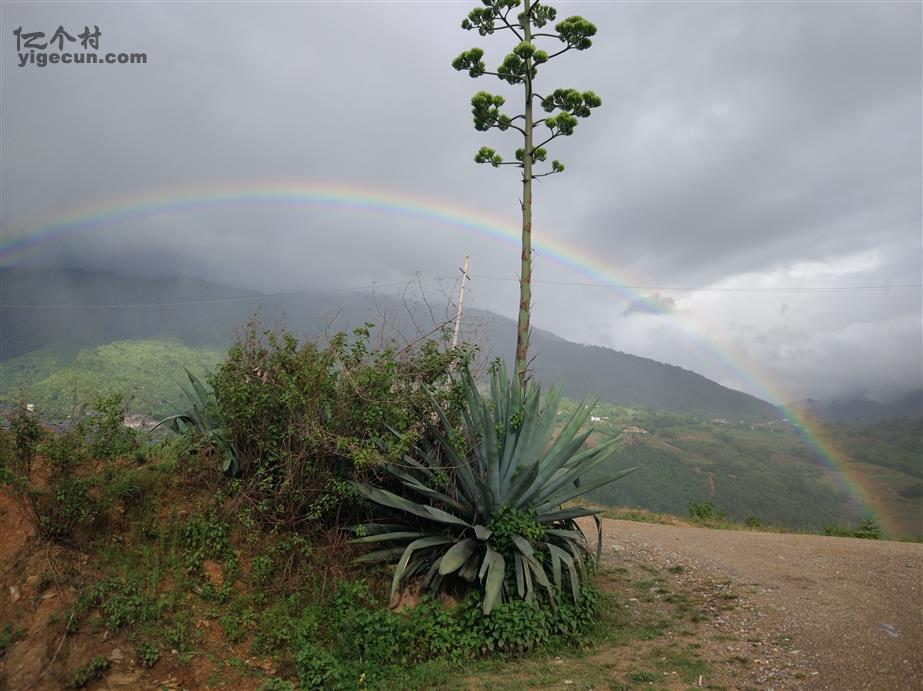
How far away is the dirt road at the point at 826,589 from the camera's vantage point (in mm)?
4379

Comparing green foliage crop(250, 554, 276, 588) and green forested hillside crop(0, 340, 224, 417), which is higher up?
green forested hillside crop(0, 340, 224, 417)

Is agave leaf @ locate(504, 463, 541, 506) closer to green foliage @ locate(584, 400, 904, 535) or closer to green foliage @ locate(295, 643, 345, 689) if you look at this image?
green foliage @ locate(295, 643, 345, 689)

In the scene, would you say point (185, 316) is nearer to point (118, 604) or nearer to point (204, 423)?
point (204, 423)

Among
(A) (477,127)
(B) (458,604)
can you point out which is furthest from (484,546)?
(A) (477,127)

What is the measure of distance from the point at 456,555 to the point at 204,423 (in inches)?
135

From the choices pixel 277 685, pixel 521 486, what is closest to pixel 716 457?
pixel 521 486

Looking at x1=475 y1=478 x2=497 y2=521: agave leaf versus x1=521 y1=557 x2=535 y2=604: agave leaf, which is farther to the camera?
x1=475 y1=478 x2=497 y2=521: agave leaf

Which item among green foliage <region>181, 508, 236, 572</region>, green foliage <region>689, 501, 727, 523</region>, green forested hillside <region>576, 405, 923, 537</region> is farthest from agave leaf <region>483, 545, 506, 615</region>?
green forested hillside <region>576, 405, 923, 537</region>

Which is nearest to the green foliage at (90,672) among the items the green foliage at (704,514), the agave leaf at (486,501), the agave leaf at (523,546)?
the agave leaf at (486,501)

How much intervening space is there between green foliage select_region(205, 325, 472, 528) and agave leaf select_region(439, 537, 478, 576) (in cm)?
100

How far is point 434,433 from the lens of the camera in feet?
18.2

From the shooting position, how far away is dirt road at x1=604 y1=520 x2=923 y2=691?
172 inches

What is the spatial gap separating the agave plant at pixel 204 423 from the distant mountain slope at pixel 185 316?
2.60ft

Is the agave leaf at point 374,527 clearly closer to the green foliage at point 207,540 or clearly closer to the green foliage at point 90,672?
the green foliage at point 207,540
